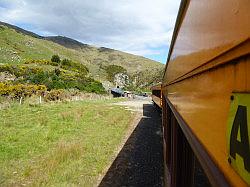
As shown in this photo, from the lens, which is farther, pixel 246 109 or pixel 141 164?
→ pixel 141 164

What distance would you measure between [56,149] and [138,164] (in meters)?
2.92

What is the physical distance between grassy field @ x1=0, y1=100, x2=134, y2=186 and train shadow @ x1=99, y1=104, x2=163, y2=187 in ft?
1.20

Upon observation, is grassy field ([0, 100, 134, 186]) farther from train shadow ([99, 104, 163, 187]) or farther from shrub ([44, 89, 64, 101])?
shrub ([44, 89, 64, 101])

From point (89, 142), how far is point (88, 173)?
4231mm

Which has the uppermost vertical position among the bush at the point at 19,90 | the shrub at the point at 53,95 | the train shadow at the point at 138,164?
the bush at the point at 19,90

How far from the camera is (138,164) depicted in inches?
385

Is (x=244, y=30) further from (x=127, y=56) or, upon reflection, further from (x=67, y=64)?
(x=127, y=56)

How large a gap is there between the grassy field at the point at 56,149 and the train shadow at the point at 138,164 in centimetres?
36

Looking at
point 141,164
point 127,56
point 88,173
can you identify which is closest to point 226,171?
point 88,173

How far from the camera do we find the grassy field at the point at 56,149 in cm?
859

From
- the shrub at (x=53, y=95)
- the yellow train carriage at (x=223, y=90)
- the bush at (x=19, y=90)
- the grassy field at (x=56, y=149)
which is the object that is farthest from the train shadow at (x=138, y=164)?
the shrub at (x=53, y=95)

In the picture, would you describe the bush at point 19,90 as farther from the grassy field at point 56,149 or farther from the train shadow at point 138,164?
the train shadow at point 138,164

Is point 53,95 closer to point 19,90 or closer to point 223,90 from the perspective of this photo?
point 19,90

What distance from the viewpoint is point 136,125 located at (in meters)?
18.6
